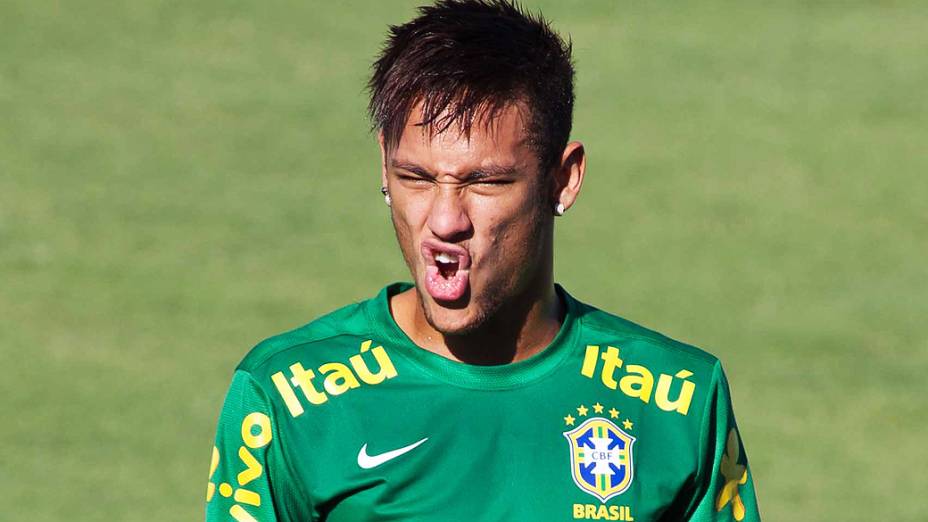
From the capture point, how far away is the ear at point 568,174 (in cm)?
433

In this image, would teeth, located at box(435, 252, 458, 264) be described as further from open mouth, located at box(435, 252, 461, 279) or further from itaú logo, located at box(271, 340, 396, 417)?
itaú logo, located at box(271, 340, 396, 417)

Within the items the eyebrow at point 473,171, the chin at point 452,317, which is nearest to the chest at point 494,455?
the chin at point 452,317

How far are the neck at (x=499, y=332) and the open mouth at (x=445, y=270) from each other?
23cm

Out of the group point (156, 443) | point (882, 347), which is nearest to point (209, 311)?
point (156, 443)

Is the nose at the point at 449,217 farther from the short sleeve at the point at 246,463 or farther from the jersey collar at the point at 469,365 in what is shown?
the short sleeve at the point at 246,463

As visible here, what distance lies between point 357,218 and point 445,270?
27.8 ft

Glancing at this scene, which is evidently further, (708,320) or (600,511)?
(708,320)

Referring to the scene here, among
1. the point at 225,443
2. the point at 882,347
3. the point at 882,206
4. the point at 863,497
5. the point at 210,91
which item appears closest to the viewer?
the point at 225,443

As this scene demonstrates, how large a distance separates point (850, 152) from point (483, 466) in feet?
32.4

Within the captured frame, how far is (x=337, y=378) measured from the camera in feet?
14.2

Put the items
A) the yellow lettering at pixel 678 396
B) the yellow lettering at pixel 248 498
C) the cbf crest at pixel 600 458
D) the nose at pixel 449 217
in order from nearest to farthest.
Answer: the nose at pixel 449 217
the yellow lettering at pixel 248 498
the cbf crest at pixel 600 458
the yellow lettering at pixel 678 396

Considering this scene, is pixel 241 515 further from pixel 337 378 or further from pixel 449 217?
pixel 449 217

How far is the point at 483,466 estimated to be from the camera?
14.0 ft

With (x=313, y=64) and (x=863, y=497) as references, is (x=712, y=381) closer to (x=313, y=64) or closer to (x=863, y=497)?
(x=863, y=497)
